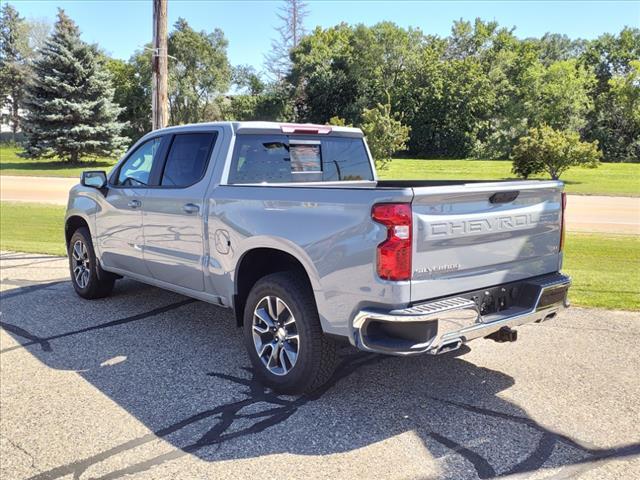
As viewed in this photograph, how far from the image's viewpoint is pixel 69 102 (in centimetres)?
3416

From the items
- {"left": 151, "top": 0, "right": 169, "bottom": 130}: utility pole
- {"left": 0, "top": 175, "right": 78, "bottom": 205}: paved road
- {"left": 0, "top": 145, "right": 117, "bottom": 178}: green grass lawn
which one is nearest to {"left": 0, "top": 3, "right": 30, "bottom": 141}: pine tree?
{"left": 0, "top": 145, "right": 117, "bottom": 178}: green grass lawn

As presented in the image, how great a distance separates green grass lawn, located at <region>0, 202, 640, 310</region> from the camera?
273 inches

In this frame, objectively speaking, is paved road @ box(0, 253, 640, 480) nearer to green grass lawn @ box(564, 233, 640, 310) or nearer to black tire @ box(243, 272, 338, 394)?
black tire @ box(243, 272, 338, 394)

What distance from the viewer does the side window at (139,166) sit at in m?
5.70

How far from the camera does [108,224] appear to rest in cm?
620

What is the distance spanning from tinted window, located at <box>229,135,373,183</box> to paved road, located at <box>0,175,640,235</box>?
Answer: 9506 millimetres

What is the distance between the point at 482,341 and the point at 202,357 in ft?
8.33

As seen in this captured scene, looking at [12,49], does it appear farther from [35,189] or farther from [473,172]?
[473,172]

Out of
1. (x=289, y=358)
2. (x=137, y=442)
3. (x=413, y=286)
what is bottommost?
(x=137, y=442)

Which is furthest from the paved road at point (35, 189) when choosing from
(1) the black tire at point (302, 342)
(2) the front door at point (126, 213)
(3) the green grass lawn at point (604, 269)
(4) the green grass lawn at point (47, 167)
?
(1) the black tire at point (302, 342)

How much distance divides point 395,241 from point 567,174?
98.4ft

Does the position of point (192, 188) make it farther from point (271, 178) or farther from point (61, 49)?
point (61, 49)

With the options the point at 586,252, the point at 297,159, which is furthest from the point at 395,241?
the point at 586,252

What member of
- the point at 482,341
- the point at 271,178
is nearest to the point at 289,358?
the point at 271,178
